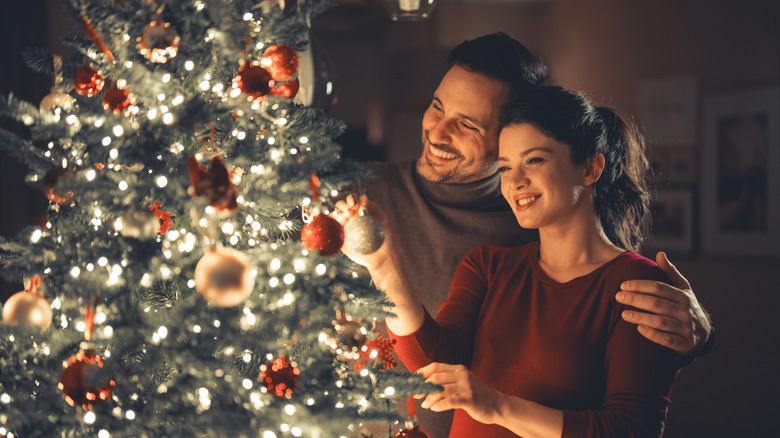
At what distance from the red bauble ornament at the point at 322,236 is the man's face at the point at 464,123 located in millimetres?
801

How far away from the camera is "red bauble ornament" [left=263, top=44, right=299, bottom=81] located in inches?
43.3

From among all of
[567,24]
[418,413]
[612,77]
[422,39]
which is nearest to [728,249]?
[612,77]

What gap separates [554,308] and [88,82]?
103cm

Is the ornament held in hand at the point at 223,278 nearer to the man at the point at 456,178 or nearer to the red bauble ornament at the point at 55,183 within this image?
the red bauble ornament at the point at 55,183

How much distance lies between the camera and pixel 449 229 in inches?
76.6

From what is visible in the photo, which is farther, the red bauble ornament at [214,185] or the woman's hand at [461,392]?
the woman's hand at [461,392]

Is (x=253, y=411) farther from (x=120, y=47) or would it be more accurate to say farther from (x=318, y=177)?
(x=120, y=47)

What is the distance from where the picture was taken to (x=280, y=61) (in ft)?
3.61

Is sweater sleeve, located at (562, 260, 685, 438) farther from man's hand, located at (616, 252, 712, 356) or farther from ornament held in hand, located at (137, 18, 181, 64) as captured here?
ornament held in hand, located at (137, 18, 181, 64)

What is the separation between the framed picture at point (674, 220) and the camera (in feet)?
12.3

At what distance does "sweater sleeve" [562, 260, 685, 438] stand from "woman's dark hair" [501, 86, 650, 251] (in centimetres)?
33

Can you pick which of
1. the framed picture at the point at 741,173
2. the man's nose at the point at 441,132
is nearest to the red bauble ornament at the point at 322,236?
the man's nose at the point at 441,132

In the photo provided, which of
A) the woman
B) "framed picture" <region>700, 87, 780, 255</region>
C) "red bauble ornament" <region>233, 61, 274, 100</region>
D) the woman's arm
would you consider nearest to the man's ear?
the woman

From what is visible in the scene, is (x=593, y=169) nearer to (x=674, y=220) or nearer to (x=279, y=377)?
(x=279, y=377)
